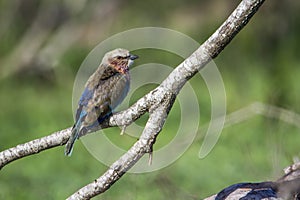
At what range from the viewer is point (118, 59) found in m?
4.64

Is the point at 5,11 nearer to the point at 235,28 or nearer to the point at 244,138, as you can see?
the point at 244,138

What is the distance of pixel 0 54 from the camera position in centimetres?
1248

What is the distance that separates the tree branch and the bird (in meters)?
0.26

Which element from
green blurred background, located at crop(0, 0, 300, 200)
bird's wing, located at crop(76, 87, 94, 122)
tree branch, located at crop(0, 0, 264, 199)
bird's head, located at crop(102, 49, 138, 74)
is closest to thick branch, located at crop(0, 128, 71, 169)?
tree branch, located at crop(0, 0, 264, 199)

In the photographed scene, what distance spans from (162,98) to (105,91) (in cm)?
57

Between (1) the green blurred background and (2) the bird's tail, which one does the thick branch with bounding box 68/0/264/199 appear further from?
(1) the green blurred background

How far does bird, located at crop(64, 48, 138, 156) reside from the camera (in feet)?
14.6

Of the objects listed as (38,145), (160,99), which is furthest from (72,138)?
(160,99)

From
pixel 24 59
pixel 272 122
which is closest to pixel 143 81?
pixel 272 122

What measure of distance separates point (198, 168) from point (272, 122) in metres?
0.89

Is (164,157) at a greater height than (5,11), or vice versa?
(5,11)

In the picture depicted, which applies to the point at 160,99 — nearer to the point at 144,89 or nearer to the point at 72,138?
the point at 72,138

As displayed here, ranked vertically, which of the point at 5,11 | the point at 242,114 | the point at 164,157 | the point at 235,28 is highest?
the point at 5,11

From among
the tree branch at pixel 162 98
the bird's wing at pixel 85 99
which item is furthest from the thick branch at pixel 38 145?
the bird's wing at pixel 85 99
